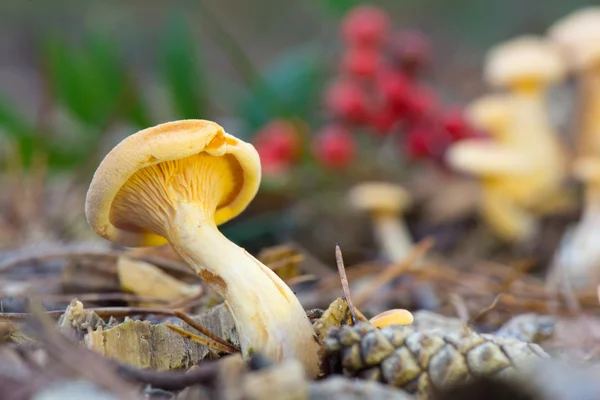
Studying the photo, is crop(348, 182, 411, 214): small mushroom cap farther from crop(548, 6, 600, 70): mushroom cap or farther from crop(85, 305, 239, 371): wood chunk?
crop(85, 305, 239, 371): wood chunk

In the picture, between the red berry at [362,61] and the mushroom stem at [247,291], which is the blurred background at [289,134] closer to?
the red berry at [362,61]

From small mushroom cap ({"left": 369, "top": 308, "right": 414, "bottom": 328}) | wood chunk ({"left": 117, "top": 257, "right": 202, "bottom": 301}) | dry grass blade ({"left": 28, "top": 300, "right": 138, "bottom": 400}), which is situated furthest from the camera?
wood chunk ({"left": 117, "top": 257, "right": 202, "bottom": 301})

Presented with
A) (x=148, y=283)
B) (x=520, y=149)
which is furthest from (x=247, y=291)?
(x=520, y=149)

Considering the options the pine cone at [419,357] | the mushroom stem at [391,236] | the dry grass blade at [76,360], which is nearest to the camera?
the dry grass blade at [76,360]

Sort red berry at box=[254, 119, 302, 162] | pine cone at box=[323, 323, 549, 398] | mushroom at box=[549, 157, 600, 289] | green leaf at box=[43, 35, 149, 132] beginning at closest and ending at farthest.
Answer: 1. pine cone at box=[323, 323, 549, 398]
2. mushroom at box=[549, 157, 600, 289]
3. red berry at box=[254, 119, 302, 162]
4. green leaf at box=[43, 35, 149, 132]

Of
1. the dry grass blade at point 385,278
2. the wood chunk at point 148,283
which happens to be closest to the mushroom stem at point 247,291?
the wood chunk at point 148,283

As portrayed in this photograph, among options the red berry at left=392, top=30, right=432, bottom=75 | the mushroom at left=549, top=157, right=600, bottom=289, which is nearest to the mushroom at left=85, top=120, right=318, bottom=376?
the mushroom at left=549, top=157, right=600, bottom=289
